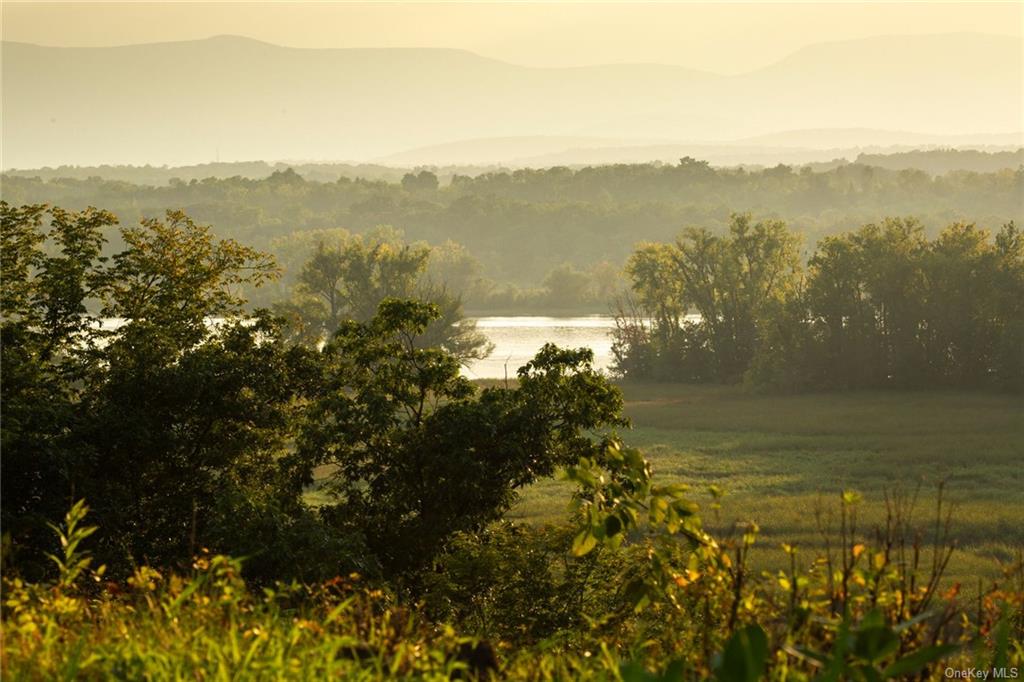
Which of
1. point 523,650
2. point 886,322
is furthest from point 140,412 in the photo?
point 886,322

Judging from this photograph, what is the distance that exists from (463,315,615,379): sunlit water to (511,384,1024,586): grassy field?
730 inches

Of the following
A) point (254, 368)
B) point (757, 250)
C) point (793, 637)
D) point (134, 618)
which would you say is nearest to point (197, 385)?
point (254, 368)

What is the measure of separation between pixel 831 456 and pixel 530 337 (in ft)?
203

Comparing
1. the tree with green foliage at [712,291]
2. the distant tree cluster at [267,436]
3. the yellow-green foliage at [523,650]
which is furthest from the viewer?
the tree with green foliage at [712,291]

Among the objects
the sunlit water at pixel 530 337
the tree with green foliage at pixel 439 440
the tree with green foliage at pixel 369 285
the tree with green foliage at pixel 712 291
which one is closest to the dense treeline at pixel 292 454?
the tree with green foliage at pixel 439 440

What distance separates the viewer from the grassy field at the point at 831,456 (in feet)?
125

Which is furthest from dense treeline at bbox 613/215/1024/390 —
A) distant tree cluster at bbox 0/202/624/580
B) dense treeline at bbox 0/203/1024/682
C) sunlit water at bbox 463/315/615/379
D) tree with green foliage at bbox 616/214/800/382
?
Result: distant tree cluster at bbox 0/202/624/580

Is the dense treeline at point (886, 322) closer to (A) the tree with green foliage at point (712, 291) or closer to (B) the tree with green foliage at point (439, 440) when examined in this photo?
Result: (A) the tree with green foliage at point (712, 291)

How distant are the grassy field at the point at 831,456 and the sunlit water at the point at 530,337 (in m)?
18.5

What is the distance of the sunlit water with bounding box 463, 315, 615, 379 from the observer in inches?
3764

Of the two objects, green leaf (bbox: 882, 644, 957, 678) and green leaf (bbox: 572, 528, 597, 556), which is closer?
green leaf (bbox: 882, 644, 957, 678)

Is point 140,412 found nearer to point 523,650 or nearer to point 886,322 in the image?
point 523,650

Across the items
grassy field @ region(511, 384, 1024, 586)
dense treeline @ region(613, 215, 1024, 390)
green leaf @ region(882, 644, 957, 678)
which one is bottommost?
grassy field @ region(511, 384, 1024, 586)

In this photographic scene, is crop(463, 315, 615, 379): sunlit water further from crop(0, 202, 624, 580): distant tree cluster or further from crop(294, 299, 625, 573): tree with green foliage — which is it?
crop(294, 299, 625, 573): tree with green foliage
